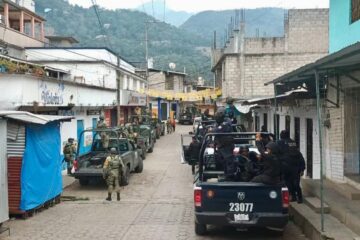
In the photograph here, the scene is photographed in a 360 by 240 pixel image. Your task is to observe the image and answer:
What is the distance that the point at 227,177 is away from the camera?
398 inches

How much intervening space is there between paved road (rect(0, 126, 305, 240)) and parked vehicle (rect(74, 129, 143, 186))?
491 mm

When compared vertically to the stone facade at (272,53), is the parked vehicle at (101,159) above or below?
below

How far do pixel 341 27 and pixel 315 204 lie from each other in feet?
16.5

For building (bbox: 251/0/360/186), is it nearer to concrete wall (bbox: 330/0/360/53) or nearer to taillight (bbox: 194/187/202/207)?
Result: concrete wall (bbox: 330/0/360/53)

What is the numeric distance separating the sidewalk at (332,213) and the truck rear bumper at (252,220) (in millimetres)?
692

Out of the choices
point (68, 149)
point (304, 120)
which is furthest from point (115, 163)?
point (304, 120)

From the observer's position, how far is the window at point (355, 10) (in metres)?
12.2

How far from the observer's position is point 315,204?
11.2m

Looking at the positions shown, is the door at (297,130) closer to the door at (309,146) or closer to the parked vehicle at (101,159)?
the door at (309,146)

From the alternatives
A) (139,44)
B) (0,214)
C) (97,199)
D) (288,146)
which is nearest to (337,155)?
(288,146)

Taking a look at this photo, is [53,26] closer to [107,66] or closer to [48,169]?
[107,66]

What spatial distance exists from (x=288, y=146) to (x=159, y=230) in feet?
11.4

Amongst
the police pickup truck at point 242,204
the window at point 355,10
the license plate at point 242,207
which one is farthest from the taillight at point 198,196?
the window at point 355,10

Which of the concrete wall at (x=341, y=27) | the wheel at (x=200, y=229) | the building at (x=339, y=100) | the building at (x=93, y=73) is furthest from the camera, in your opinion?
the building at (x=93, y=73)
